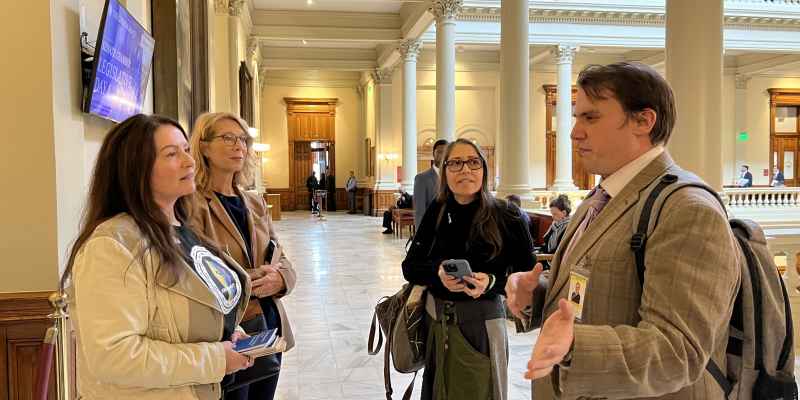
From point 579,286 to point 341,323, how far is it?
4673mm

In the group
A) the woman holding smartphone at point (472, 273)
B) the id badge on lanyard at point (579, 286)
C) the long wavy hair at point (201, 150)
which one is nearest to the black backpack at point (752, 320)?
the id badge on lanyard at point (579, 286)

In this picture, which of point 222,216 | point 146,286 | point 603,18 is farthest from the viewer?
point 603,18

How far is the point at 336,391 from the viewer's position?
3.89 m

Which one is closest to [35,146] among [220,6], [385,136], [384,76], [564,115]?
[220,6]

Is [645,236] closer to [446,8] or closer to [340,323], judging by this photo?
[340,323]

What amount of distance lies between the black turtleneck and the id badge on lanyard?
3.43 ft

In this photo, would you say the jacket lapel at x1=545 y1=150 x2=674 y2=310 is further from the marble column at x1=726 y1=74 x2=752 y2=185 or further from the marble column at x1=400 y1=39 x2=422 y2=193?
the marble column at x1=726 y1=74 x2=752 y2=185

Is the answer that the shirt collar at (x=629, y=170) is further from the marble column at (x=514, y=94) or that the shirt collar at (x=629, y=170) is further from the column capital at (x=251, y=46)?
the column capital at (x=251, y=46)

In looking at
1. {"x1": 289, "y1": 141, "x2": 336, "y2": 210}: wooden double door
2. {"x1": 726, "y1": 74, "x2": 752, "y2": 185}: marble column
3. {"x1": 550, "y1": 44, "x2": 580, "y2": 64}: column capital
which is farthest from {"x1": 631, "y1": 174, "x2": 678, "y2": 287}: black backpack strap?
{"x1": 726, "y1": 74, "x2": 752, "y2": 185}: marble column

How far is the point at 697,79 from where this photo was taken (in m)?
4.11

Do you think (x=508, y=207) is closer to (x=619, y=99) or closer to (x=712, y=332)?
(x=619, y=99)

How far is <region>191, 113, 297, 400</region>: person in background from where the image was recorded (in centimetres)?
220

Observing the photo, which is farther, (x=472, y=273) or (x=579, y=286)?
(x=472, y=273)

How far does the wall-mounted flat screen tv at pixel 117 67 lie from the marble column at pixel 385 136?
51.8 feet
